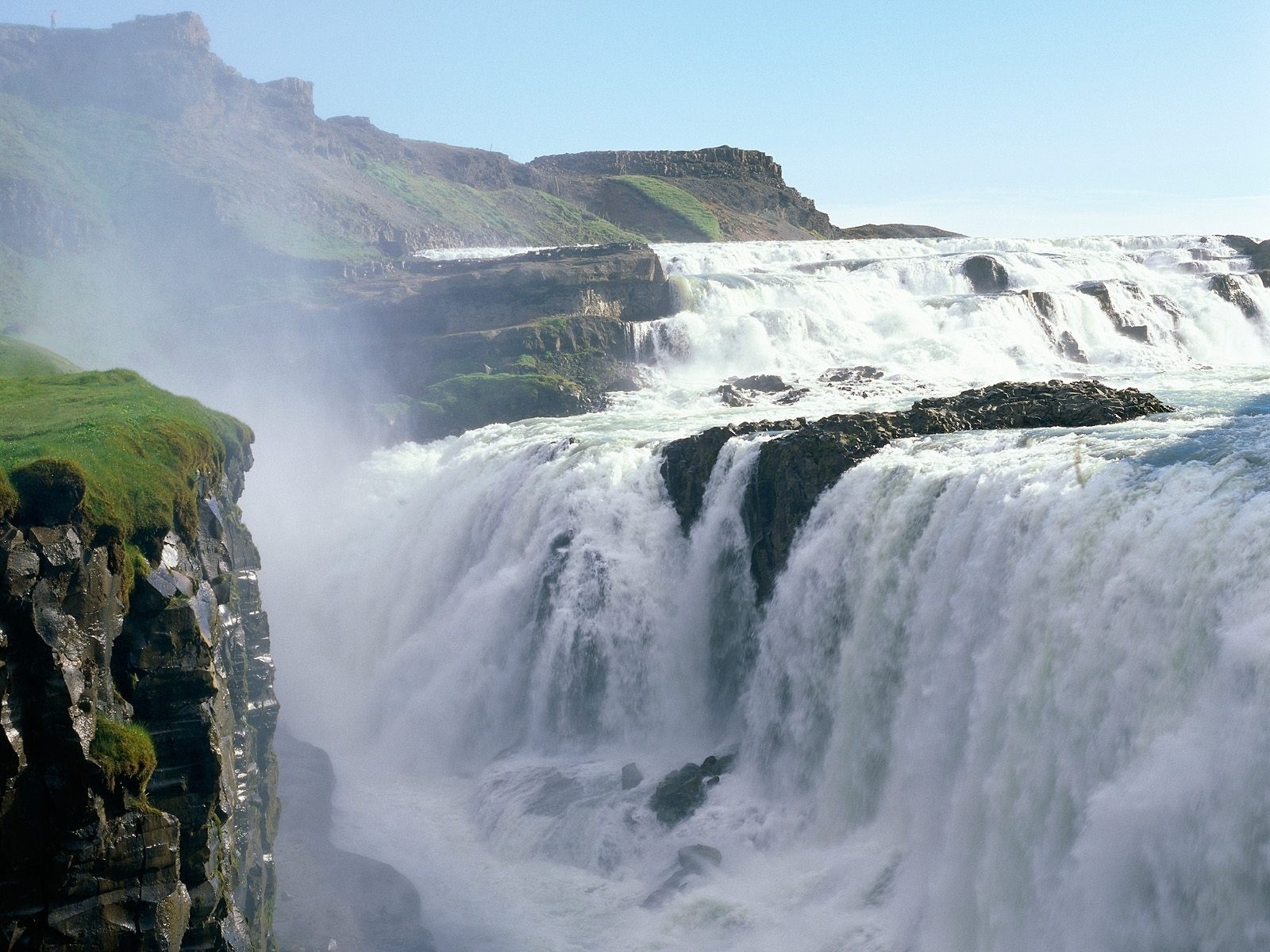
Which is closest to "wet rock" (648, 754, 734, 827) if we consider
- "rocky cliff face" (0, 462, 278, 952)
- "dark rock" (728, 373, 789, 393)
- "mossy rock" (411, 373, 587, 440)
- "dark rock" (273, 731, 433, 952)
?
"dark rock" (273, 731, 433, 952)

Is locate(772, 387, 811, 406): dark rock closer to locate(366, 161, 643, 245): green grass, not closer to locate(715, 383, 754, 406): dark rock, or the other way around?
locate(715, 383, 754, 406): dark rock

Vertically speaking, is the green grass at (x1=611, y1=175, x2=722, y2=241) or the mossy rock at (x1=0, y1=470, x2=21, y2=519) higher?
the green grass at (x1=611, y1=175, x2=722, y2=241)

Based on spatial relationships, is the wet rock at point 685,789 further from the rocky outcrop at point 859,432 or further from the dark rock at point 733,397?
the dark rock at point 733,397

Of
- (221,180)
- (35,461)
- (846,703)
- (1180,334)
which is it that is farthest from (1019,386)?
(221,180)

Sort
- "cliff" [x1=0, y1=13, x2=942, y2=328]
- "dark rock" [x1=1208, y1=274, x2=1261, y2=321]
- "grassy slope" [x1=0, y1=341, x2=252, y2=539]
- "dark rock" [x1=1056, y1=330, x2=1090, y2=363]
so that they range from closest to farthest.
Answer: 1. "grassy slope" [x1=0, y1=341, x2=252, y2=539]
2. "dark rock" [x1=1056, y1=330, x2=1090, y2=363]
3. "dark rock" [x1=1208, y1=274, x2=1261, y2=321]
4. "cliff" [x1=0, y1=13, x2=942, y2=328]

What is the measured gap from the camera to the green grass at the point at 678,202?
103 metres

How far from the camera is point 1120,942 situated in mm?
14289

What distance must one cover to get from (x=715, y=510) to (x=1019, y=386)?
6.49 meters

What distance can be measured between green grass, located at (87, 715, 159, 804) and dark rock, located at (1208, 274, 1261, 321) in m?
46.5

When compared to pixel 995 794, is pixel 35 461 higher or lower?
higher

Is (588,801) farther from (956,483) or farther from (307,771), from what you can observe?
(956,483)

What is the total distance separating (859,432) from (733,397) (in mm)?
18896

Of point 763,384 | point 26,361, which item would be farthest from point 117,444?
point 763,384

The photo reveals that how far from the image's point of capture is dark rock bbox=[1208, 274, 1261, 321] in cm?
5025
